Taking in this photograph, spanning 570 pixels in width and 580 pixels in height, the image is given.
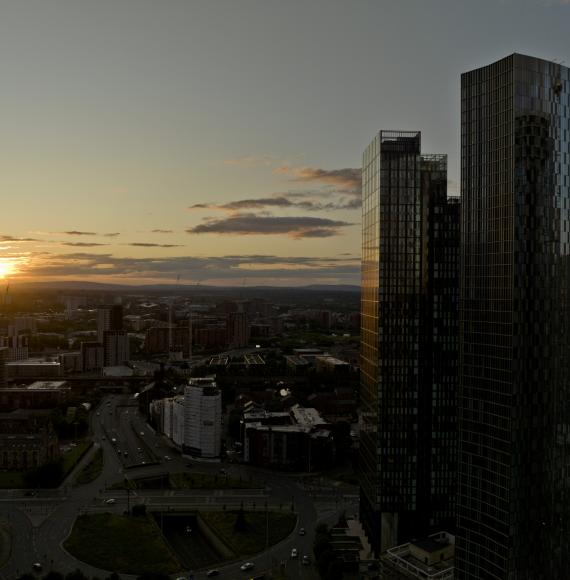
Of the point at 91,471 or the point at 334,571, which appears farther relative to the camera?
the point at 91,471

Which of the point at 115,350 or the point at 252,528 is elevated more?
the point at 115,350

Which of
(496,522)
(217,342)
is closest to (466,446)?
(496,522)

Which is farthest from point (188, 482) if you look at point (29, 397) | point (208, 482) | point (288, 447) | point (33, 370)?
point (33, 370)

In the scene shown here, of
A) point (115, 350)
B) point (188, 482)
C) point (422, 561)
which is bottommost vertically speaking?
point (188, 482)

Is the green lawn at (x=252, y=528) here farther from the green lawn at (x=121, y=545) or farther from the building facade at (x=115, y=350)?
the building facade at (x=115, y=350)

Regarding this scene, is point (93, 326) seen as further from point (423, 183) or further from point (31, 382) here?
point (423, 183)

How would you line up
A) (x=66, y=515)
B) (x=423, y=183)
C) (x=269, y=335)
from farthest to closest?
(x=269, y=335), (x=66, y=515), (x=423, y=183)

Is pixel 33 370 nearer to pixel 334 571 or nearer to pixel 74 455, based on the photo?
pixel 74 455

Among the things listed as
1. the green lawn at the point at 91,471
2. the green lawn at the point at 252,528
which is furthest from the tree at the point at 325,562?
the green lawn at the point at 91,471
